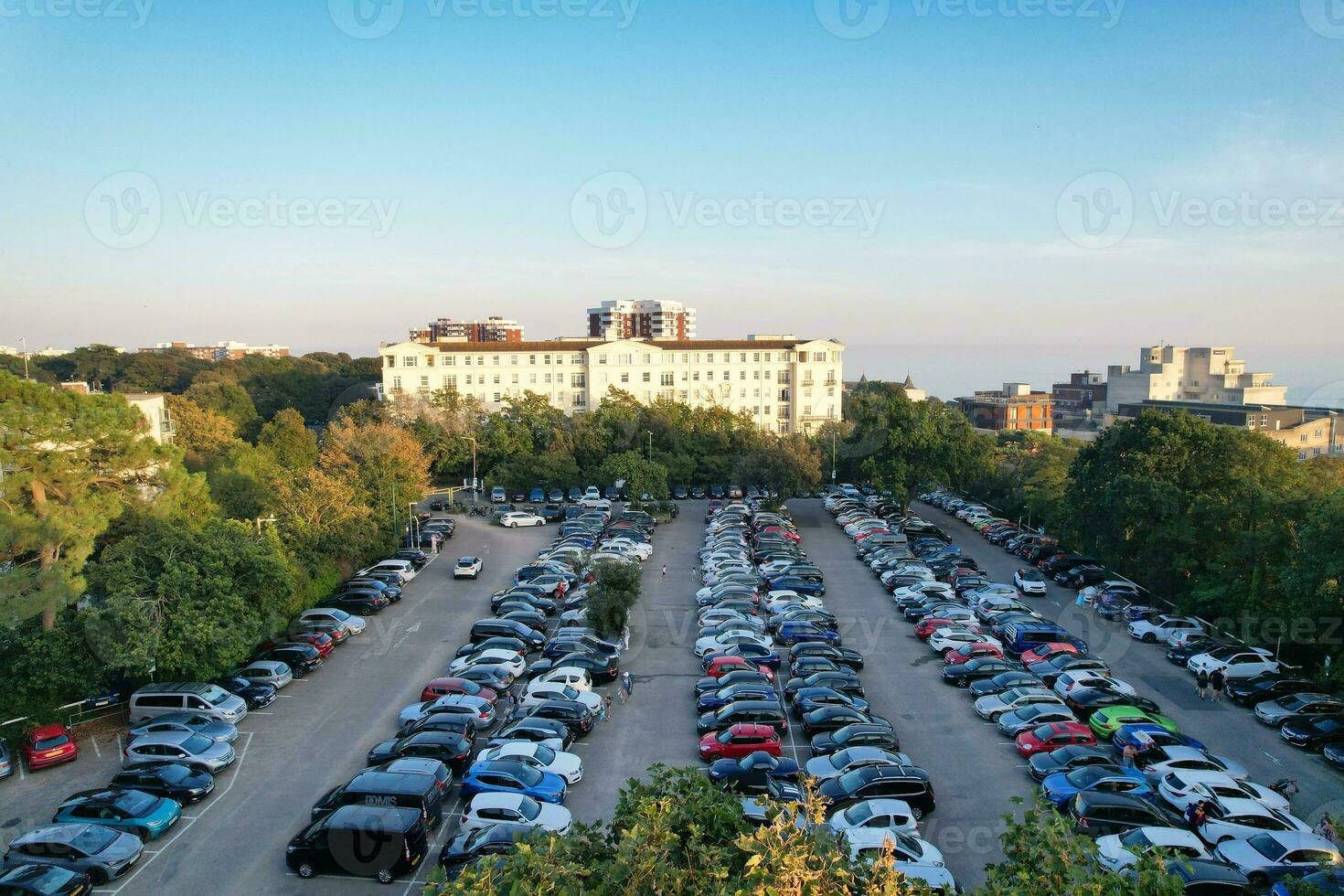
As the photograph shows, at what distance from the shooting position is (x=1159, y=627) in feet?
67.4

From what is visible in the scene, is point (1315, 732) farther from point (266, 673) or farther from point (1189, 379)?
point (1189, 379)

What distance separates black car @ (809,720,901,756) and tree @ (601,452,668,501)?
2146 cm

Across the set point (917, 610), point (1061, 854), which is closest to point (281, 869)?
point (1061, 854)

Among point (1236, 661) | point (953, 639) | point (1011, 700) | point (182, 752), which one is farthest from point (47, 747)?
point (1236, 661)

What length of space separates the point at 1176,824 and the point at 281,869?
43.9 feet

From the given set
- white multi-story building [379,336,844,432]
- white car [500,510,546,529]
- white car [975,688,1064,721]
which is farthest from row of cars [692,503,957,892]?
white multi-story building [379,336,844,432]

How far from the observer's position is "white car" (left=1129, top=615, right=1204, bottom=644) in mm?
20281

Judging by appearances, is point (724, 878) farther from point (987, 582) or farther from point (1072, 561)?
point (1072, 561)

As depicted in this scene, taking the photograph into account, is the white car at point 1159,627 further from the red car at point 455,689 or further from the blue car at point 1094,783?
the red car at point 455,689

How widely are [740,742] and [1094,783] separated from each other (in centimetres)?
587

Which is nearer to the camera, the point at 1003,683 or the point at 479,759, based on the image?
the point at 479,759

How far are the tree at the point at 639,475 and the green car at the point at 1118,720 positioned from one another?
73.2 feet

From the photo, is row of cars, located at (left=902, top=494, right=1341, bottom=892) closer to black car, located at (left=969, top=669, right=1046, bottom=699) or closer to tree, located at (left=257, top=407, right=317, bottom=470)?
black car, located at (left=969, top=669, right=1046, bottom=699)

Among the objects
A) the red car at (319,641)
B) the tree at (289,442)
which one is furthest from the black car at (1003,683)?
the tree at (289,442)
